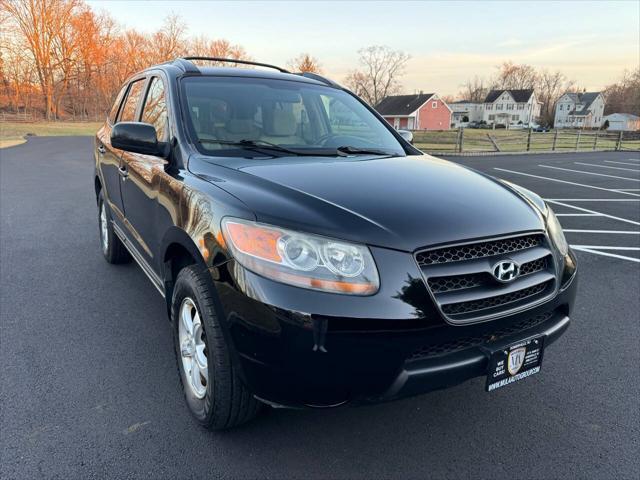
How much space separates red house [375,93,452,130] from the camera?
2854 inches

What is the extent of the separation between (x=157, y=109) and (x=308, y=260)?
6.42 feet

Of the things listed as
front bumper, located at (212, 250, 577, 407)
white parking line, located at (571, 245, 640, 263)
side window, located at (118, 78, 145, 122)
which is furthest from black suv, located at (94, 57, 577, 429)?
white parking line, located at (571, 245, 640, 263)

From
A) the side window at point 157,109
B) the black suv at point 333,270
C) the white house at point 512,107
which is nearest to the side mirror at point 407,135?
the black suv at point 333,270

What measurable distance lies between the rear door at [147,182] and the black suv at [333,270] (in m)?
0.03

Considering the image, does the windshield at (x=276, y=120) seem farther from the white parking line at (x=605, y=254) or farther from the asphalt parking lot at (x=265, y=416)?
the white parking line at (x=605, y=254)

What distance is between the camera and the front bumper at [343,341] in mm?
1729

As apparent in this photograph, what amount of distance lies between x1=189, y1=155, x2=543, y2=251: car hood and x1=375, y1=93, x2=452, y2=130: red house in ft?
232

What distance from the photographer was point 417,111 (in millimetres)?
71688

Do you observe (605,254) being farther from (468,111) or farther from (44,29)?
(468,111)

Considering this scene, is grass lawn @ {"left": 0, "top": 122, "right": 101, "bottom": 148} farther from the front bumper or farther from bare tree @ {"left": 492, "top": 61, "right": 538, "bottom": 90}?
bare tree @ {"left": 492, "top": 61, "right": 538, "bottom": 90}

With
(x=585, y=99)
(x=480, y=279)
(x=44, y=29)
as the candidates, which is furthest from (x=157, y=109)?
(x=585, y=99)

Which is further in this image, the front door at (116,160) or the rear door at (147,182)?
the front door at (116,160)

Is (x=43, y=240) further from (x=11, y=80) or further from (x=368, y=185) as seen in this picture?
(x=11, y=80)

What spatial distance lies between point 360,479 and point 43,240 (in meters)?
5.31
